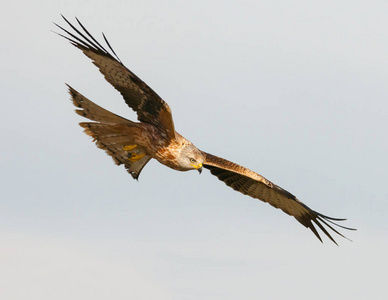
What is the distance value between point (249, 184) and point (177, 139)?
8.98ft

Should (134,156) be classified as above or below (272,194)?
below

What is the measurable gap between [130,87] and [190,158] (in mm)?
1683

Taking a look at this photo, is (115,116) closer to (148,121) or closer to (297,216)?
(148,121)

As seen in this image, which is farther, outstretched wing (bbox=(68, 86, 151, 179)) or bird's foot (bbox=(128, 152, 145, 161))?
bird's foot (bbox=(128, 152, 145, 161))

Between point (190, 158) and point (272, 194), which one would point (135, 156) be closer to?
point (190, 158)

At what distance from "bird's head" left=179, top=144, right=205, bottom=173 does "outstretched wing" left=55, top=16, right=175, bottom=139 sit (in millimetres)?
392

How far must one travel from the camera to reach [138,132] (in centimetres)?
1226

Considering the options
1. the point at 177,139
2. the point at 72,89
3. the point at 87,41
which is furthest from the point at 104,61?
the point at 177,139

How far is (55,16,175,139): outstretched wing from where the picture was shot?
433 inches

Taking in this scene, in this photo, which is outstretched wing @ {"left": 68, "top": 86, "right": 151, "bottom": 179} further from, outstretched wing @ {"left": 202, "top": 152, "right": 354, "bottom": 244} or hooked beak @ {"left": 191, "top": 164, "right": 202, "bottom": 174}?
outstretched wing @ {"left": 202, "top": 152, "right": 354, "bottom": 244}

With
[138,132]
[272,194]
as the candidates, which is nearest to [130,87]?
[138,132]

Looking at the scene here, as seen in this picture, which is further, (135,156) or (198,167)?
(135,156)

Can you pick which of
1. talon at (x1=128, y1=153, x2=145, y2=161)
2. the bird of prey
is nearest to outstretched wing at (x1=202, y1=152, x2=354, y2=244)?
the bird of prey

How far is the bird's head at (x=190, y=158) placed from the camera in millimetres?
12234
